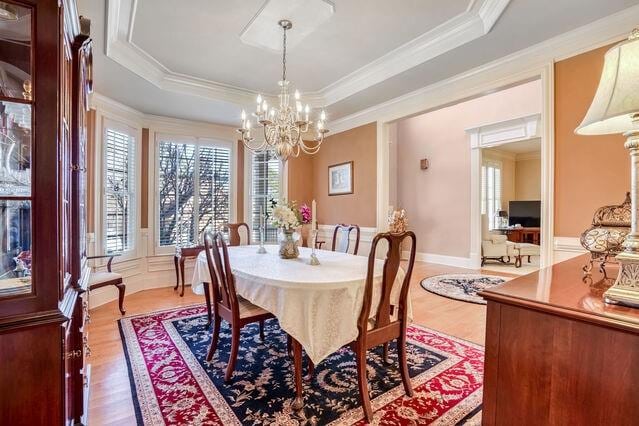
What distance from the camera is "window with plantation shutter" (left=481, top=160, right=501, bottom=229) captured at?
8422mm

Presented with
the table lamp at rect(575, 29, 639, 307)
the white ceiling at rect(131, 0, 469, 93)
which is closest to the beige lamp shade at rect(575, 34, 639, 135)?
the table lamp at rect(575, 29, 639, 307)

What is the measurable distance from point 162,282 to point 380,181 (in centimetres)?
361

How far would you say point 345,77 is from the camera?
386 cm

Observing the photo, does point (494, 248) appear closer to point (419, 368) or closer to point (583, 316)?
point (419, 368)

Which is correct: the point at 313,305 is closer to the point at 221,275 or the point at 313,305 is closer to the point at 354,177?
the point at 221,275

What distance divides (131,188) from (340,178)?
10.2 ft

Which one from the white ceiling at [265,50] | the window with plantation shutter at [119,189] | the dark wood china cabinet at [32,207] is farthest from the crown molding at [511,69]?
the window with plantation shutter at [119,189]

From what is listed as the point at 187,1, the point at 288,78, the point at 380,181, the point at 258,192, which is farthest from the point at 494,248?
the point at 187,1

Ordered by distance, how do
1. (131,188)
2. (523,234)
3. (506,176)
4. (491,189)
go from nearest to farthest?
(131,188) → (523,234) → (491,189) → (506,176)

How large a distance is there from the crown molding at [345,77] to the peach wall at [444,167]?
339cm

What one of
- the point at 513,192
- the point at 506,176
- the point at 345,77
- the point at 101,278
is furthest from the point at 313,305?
the point at 513,192

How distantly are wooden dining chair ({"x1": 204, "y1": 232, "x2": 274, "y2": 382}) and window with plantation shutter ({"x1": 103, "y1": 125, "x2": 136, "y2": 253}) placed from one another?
99.9 inches

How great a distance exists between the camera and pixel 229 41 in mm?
3021

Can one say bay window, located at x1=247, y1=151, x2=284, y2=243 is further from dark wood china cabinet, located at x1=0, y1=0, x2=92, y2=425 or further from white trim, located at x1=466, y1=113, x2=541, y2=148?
dark wood china cabinet, located at x1=0, y1=0, x2=92, y2=425
